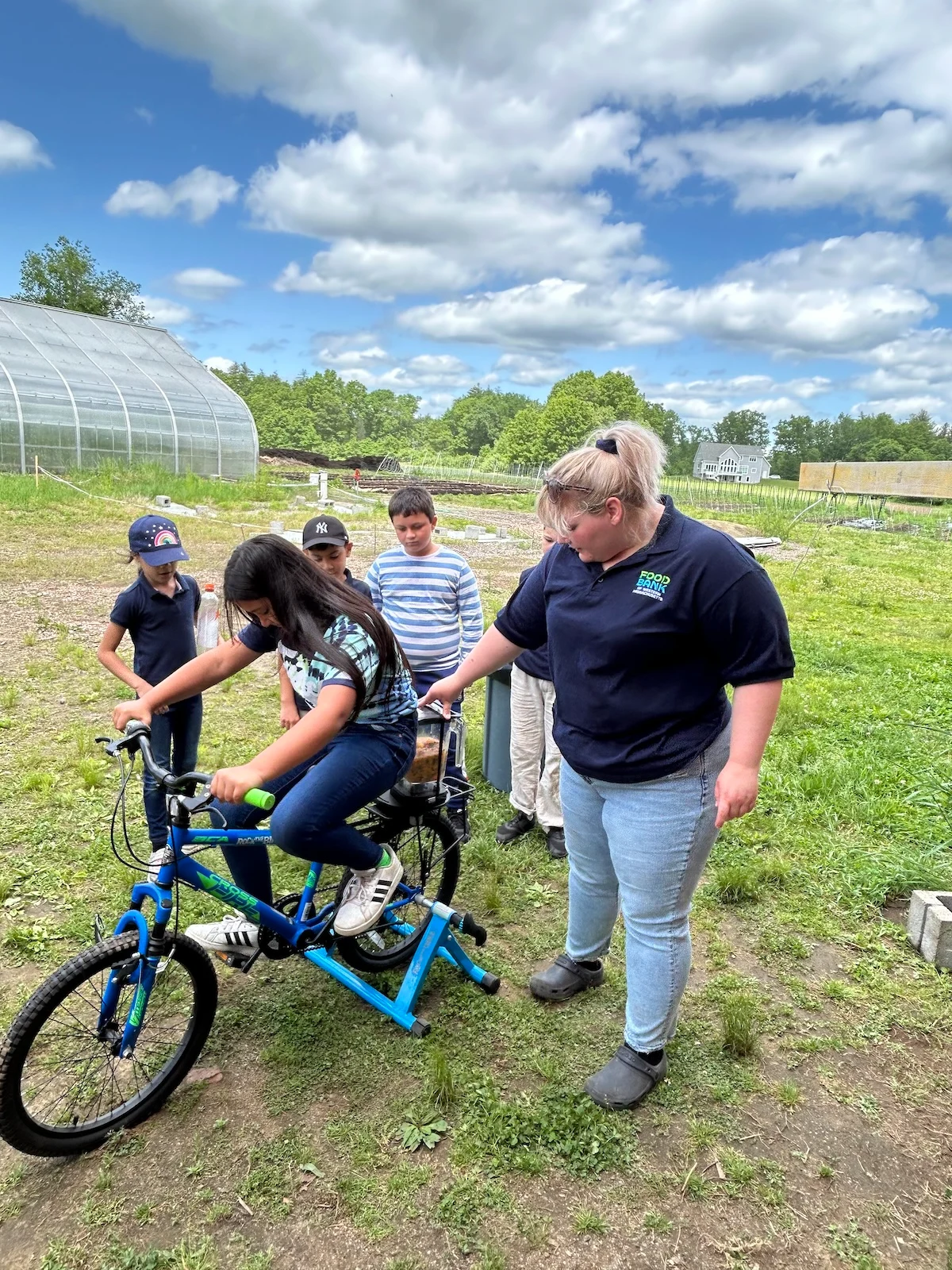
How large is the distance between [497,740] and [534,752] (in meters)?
0.67

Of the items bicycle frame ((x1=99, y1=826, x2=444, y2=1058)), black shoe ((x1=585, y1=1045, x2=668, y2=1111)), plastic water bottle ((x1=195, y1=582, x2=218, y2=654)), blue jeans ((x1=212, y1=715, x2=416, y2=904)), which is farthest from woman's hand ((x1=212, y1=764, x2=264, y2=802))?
plastic water bottle ((x1=195, y1=582, x2=218, y2=654))

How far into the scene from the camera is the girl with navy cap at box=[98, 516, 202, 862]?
3.84 metres

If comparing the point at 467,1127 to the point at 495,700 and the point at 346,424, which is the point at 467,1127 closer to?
the point at 495,700

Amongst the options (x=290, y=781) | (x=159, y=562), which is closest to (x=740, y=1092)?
(x=290, y=781)

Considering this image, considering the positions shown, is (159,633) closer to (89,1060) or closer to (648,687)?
(89,1060)

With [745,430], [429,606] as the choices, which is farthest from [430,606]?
[745,430]

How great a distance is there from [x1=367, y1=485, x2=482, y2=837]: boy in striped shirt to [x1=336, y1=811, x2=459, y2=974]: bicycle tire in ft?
2.61

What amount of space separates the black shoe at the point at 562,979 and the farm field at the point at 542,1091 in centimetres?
6

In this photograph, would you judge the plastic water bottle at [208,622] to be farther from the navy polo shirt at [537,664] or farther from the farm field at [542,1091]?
the navy polo shirt at [537,664]

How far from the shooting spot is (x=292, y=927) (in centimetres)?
290

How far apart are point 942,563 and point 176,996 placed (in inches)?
791

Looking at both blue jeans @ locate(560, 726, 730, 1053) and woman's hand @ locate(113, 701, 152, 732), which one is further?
woman's hand @ locate(113, 701, 152, 732)

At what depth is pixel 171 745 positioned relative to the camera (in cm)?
421

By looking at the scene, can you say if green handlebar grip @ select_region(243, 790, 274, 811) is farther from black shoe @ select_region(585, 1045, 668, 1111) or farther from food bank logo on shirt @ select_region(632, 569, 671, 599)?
black shoe @ select_region(585, 1045, 668, 1111)
